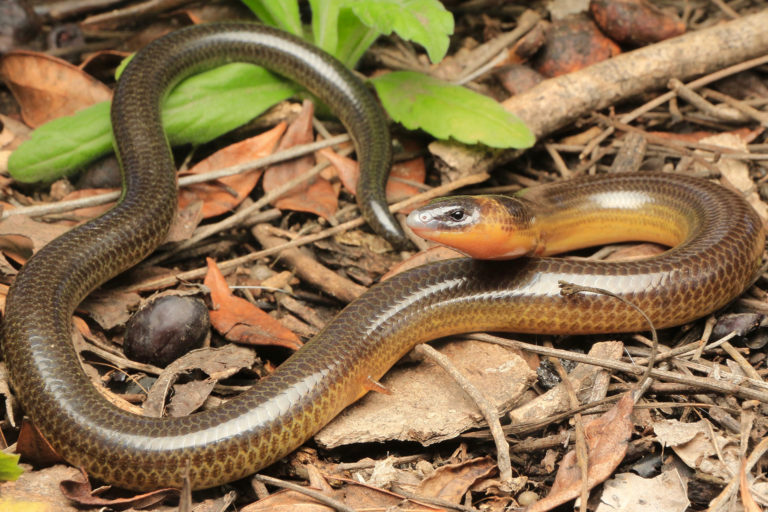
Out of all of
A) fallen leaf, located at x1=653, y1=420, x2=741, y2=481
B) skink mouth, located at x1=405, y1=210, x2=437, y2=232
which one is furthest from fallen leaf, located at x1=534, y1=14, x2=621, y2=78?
fallen leaf, located at x1=653, y1=420, x2=741, y2=481

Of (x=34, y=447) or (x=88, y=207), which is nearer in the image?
(x=34, y=447)

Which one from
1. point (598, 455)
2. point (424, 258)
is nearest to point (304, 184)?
point (424, 258)

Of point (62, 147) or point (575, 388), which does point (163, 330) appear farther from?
point (575, 388)

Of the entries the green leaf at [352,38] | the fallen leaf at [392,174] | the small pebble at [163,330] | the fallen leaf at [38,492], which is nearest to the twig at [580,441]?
the fallen leaf at [392,174]

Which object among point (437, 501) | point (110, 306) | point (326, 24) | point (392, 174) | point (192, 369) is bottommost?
point (437, 501)

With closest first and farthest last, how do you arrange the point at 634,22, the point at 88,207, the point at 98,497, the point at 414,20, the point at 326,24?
1. the point at 98,497
2. the point at 414,20
3. the point at 88,207
4. the point at 326,24
5. the point at 634,22

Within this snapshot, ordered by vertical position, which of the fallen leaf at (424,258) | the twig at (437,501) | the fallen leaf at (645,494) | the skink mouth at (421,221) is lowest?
the fallen leaf at (645,494)

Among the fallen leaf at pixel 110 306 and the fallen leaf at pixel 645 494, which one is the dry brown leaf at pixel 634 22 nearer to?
the fallen leaf at pixel 645 494

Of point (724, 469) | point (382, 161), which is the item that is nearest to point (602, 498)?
point (724, 469)
